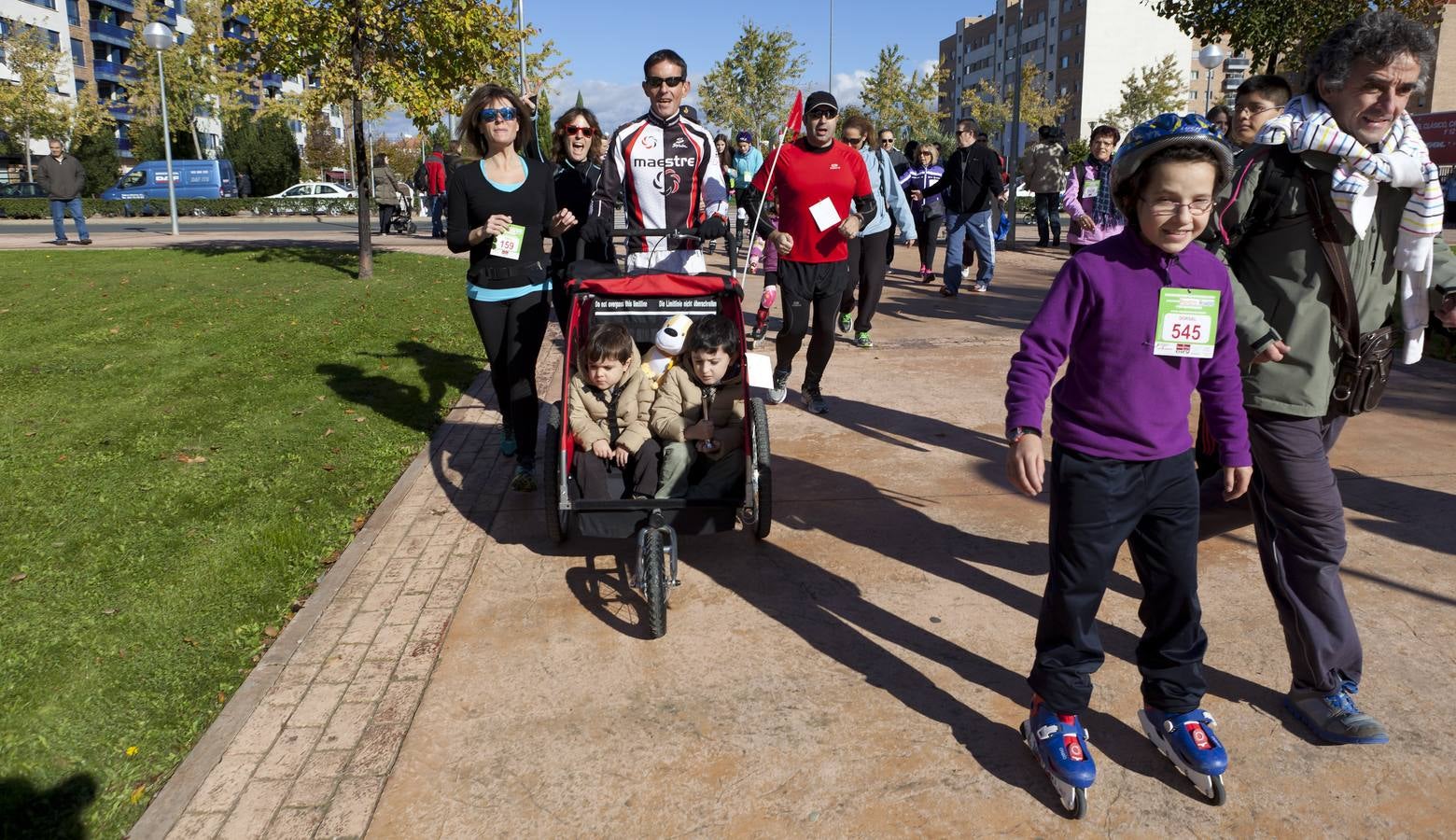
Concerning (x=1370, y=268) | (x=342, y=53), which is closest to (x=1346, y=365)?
(x=1370, y=268)

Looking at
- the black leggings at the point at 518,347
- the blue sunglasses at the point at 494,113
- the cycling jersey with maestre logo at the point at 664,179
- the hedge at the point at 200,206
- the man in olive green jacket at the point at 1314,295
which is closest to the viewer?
the man in olive green jacket at the point at 1314,295

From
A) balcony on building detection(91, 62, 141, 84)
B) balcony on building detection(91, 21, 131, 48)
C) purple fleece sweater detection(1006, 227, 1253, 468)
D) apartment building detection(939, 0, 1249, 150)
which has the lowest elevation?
purple fleece sweater detection(1006, 227, 1253, 468)

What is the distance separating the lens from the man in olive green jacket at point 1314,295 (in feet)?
10.1

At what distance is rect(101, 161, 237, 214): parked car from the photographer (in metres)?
36.1

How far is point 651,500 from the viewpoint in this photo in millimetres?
4305

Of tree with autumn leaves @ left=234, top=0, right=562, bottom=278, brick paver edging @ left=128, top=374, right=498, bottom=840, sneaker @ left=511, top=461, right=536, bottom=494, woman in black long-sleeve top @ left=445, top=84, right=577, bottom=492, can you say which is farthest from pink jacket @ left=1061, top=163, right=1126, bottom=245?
tree with autumn leaves @ left=234, top=0, right=562, bottom=278

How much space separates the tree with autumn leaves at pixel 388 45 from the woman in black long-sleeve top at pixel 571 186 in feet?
22.3

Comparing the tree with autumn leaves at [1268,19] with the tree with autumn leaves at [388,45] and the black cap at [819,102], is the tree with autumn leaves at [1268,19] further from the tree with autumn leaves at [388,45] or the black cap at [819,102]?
the black cap at [819,102]

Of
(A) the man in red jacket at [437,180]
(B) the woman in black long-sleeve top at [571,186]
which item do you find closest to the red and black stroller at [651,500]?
(B) the woman in black long-sleeve top at [571,186]

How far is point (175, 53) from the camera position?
165ft

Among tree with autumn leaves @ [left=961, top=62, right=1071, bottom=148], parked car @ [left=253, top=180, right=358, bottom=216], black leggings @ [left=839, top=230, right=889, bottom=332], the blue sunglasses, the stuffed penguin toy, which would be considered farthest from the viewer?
tree with autumn leaves @ [left=961, top=62, right=1071, bottom=148]

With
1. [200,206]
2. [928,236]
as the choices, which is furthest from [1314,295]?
[200,206]

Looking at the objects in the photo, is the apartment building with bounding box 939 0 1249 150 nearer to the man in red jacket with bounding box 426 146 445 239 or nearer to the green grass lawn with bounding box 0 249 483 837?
the man in red jacket with bounding box 426 146 445 239

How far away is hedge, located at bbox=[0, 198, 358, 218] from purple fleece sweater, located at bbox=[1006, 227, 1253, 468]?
3342 centimetres
